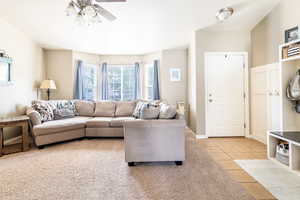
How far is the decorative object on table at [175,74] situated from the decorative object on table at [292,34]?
2792 millimetres

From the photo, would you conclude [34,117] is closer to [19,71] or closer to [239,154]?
[19,71]

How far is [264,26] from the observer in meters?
3.88

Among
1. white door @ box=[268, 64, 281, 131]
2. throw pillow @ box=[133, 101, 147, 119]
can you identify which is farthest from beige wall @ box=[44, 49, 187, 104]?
white door @ box=[268, 64, 281, 131]

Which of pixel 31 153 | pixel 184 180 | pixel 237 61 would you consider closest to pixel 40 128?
pixel 31 153

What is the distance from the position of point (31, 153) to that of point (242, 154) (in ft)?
12.3

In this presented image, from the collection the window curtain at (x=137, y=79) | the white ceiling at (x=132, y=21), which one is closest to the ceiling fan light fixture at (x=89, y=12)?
the white ceiling at (x=132, y=21)

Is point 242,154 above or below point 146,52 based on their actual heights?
below

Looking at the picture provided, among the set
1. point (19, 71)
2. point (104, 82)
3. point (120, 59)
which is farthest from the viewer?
point (120, 59)

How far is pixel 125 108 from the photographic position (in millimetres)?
4773

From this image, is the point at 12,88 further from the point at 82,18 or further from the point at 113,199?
the point at 113,199

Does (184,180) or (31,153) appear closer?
(184,180)

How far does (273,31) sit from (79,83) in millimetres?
5028

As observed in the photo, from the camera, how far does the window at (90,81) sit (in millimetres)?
5672

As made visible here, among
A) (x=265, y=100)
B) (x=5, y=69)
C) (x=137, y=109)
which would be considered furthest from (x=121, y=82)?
(x=265, y=100)
